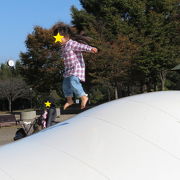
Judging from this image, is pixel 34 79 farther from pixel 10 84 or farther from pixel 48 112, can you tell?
pixel 48 112

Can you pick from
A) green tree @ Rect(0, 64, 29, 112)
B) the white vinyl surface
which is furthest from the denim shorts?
green tree @ Rect(0, 64, 29, 112)

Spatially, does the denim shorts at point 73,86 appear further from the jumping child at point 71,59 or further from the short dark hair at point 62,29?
the short dark hair at point 62,29

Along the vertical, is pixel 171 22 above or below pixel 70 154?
above

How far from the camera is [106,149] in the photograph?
239 cm

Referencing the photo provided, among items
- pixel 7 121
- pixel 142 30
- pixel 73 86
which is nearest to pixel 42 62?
pixel 142 30

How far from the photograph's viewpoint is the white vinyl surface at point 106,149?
2174mm

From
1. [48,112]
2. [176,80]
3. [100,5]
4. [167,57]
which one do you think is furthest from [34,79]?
[48,112]

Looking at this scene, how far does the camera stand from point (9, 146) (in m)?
2.60

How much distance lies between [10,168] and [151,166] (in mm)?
794

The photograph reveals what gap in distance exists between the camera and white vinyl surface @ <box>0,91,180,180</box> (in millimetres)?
2174

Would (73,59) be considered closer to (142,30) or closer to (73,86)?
(73,86)

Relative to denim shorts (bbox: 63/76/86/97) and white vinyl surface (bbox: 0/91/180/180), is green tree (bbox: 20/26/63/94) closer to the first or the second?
denim shorts (bbox: 63/76/86/97)

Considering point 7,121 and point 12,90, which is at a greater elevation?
point 12,90

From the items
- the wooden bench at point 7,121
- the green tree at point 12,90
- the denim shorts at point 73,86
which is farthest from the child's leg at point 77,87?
the green tree at point 12,90
